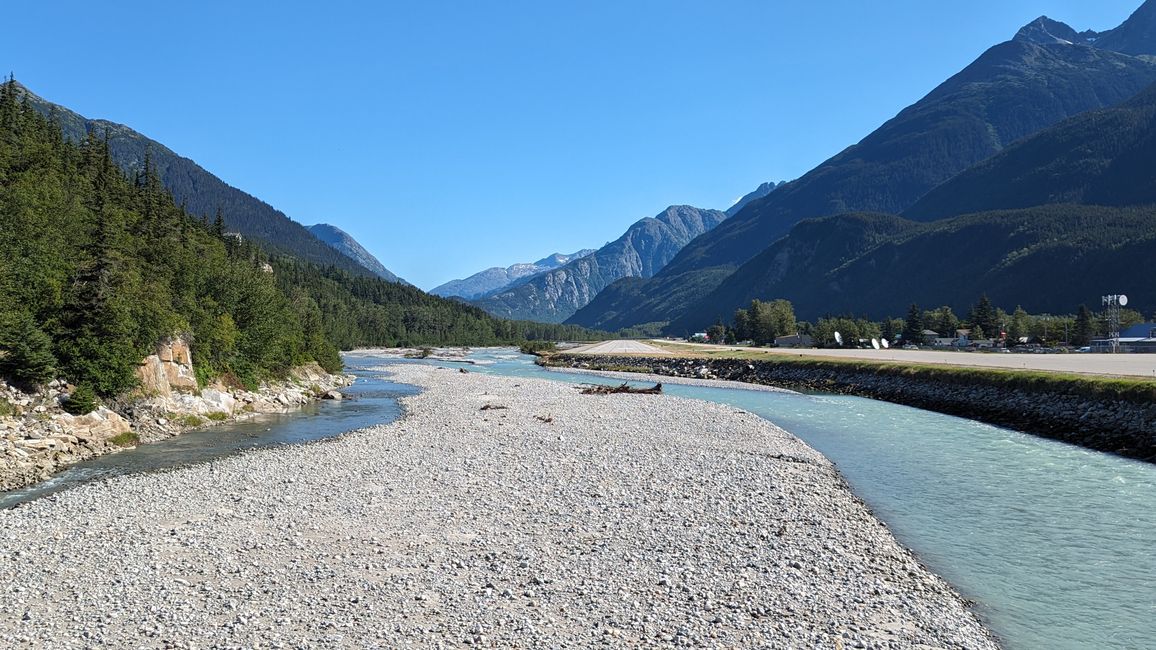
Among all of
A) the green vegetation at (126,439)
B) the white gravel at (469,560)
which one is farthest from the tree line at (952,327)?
the green vegetation at (126,439)

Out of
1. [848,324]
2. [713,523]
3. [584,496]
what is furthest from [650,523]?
[848,324]

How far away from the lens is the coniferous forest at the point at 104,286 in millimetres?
28719

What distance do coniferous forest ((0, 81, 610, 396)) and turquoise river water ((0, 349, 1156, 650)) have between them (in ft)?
19.3

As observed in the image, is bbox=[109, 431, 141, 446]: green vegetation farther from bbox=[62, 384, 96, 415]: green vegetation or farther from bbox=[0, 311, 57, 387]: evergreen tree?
bbox=[0, 311, 57, 387]: evergreen tree

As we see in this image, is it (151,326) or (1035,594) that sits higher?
(151,326)

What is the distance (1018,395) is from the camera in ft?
129

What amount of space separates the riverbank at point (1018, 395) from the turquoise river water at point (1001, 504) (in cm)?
195

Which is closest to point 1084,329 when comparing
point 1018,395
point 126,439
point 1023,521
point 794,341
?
point 794,341

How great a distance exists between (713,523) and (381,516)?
30.6 ft

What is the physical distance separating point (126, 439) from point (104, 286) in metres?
8.11

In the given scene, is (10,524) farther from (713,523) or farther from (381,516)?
(713,523)

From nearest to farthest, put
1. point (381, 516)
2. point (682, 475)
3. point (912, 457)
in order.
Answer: point (381, 516) < point (682, 475) < point (912, 457)

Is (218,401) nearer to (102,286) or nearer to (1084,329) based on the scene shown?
(102,286)

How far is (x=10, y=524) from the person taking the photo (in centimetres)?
1614
